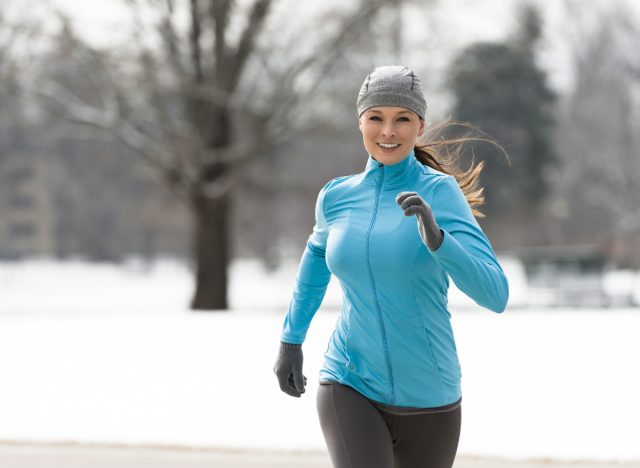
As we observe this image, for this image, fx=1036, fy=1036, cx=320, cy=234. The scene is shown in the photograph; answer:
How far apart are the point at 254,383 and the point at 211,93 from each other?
8.63m

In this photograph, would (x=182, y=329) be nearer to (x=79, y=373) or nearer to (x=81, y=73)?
(x=79, y=373)

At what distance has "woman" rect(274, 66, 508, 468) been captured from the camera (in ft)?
8.25

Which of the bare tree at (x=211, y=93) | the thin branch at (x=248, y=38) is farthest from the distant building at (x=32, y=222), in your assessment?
the thin branch at (x=248, y=38)

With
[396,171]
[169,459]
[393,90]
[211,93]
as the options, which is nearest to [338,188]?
[396,171]

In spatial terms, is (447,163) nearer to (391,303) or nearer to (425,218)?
(391,303)

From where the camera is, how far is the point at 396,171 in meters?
2.65

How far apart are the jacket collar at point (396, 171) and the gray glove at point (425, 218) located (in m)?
0.33

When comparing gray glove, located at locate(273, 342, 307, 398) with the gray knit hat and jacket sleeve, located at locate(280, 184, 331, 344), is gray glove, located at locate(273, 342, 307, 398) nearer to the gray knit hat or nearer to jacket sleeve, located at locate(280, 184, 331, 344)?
jacket sleeve, located at locate(280, 184, 331, 344)

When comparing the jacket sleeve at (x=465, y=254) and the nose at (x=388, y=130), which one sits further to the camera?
the nose at (x=388, y=130)

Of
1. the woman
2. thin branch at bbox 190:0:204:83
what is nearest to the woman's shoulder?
the woman

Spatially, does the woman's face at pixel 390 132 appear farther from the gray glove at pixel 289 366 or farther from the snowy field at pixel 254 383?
the snowy field at pixel 254 383

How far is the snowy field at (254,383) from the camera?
261 inches

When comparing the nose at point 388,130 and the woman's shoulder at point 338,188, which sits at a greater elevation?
the nose at point 388,130

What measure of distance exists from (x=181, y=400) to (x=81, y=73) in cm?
1089
